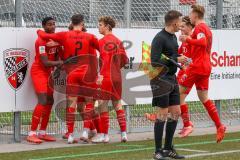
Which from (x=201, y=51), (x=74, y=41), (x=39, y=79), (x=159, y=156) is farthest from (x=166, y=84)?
(x=39, y=79)

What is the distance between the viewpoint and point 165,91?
9516 mm

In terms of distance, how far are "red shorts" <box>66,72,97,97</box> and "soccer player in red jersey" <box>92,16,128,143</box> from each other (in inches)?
8.7

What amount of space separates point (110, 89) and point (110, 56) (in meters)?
0.56

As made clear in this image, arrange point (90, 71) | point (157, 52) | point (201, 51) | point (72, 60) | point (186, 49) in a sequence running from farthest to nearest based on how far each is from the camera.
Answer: point (186, 49), point (90, 71), point (201, 51), point (72, 60), point (157, 52)

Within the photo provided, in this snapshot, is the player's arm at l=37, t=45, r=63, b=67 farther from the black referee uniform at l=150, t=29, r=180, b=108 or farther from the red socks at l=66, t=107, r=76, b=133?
the black referee uniform at l=150, t=29, r=180, b=108

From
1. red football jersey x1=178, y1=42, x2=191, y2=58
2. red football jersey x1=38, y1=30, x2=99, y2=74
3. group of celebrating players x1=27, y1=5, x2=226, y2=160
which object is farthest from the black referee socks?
red football jersey x1=178, y1=42, x2=191, y2=58

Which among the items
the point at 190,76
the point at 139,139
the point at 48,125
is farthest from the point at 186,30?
the point at 48,125

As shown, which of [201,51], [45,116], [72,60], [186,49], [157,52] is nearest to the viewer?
[157,52]

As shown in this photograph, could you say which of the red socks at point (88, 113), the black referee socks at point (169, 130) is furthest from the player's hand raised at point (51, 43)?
the black referee socks at point (169, 130)

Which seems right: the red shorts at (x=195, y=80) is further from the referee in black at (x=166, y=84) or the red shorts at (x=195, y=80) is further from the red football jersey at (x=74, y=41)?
the referee in black at (x=166, y=84)

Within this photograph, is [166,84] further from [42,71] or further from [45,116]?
[45,116]

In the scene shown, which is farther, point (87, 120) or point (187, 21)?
point (187, 21)

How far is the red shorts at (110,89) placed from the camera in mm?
11625

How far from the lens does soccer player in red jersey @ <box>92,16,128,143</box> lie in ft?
37.9
